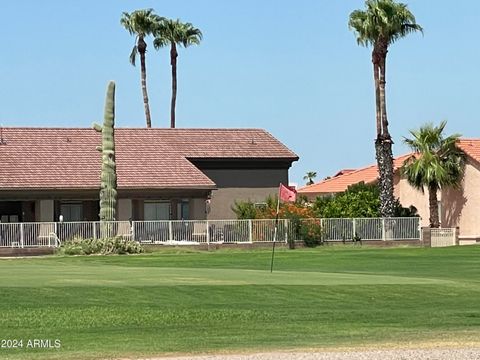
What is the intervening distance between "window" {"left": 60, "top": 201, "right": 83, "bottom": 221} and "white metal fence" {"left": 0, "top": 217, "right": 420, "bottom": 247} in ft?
21.1

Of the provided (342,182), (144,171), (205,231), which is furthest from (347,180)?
(205,231)

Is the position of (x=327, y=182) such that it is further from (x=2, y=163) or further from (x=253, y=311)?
(x=253, y=311)

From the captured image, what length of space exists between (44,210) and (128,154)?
7.43 metres

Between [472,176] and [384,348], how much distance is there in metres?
48.8

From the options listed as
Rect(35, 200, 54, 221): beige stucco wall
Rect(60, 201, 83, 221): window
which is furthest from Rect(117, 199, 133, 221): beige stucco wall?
Rect(35, 200, 54, 221): beige stucco wall

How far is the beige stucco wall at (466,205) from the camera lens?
2501 inches

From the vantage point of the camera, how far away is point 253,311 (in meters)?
22.2

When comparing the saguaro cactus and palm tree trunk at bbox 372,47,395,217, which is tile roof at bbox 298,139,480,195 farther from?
the saguaro cactus

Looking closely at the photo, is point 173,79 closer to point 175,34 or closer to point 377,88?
point 175,34

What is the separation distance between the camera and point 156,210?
61219 millimetres

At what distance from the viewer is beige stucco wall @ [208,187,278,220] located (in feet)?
217

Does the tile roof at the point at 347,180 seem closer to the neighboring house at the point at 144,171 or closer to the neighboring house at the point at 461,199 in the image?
the neighboring house at the point at 461,199

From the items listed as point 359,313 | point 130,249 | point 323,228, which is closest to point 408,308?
point 359,313

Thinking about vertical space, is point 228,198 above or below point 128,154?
below
